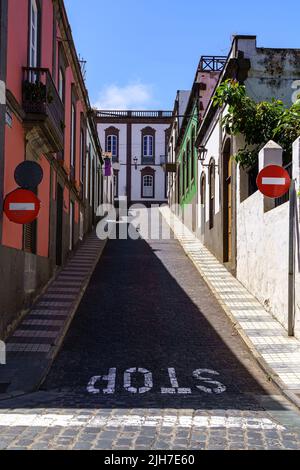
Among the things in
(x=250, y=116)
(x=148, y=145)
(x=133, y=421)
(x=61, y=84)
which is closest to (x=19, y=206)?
(x=133, y=421)

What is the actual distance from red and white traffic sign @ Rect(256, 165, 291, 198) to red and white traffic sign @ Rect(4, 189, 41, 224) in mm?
3668

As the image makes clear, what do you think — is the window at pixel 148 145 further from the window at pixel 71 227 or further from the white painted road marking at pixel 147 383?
the white painted road marking at pixel 147 383

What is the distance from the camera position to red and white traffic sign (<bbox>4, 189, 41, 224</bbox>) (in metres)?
8.84

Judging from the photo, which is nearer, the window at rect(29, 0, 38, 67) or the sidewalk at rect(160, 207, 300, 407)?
the sidewalk at rect(160, 207, 300, 407)

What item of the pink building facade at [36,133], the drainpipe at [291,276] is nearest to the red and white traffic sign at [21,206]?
the pink building facade at [36,133]

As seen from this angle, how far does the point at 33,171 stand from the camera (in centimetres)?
919

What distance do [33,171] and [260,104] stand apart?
5.93 m

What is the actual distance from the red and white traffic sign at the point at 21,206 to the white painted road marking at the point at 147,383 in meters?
2.68

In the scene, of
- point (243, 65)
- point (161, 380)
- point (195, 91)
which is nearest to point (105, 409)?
point (161, 380)

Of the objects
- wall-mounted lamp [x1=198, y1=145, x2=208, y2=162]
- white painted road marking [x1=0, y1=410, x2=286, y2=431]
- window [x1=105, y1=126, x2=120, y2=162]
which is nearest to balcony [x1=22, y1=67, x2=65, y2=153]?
white painted road marking [x1=0, y1=410, x2=286, y2=431]

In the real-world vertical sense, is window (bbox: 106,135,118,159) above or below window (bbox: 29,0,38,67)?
above

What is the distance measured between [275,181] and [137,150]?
38315 mm

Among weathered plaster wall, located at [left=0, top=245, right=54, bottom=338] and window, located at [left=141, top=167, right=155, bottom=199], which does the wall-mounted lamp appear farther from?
window, located at [left=141, top=167, right=155, bottom=199]
